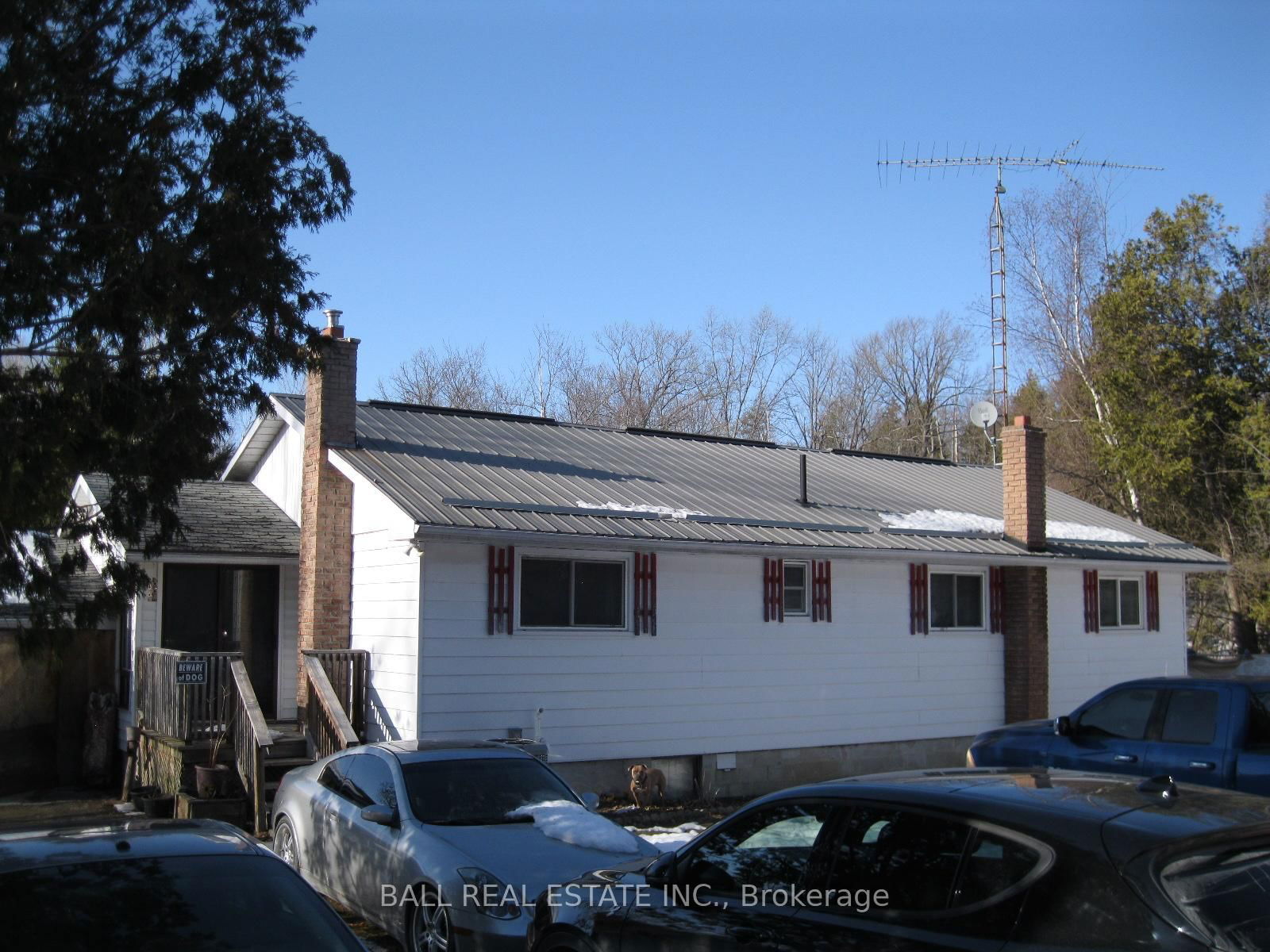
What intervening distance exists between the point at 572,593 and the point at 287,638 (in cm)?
494

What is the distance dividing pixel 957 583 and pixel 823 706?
335 cm

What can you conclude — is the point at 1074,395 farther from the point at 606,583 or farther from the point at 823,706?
the point at 606,583

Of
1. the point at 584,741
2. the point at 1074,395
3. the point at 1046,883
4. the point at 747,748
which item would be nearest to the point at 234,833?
the point at 1046,883

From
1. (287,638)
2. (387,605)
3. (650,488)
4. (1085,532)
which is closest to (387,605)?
(387,605)

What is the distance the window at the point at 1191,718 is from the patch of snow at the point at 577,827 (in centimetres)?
498

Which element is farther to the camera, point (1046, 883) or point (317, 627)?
point (317, 627)

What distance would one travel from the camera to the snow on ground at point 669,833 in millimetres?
11164

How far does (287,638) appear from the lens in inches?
658

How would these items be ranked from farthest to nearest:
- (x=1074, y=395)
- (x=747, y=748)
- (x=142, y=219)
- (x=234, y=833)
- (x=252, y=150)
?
(x=1074, y=395), (x=747, y=748), (x=252, y=150), (x=142, y=219), (x=234, y=833)

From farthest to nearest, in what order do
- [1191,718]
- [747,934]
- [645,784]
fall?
[645,784]
[1191,718]
[747,934]

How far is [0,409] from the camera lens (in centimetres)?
785

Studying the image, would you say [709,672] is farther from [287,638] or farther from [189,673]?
[189,673]

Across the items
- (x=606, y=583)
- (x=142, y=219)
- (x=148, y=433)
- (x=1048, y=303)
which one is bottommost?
(x=606, y=583)

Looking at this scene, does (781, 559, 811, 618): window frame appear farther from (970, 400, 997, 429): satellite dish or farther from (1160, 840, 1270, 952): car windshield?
(1160, 840, 1270, 952): car windshield
